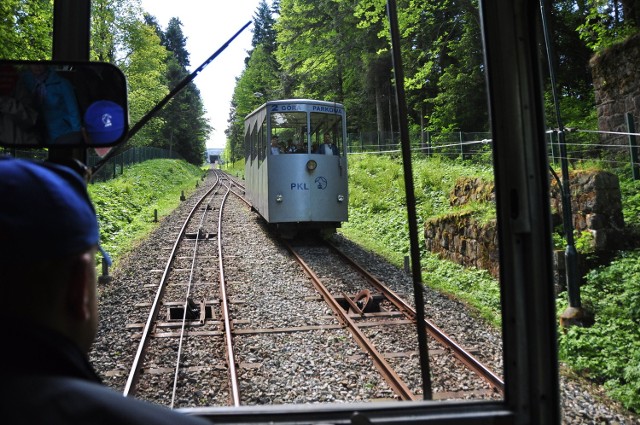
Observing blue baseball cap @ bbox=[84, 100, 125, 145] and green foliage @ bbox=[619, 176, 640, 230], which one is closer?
blue baseball cap @ bbox=[84, 100, 125, 145]

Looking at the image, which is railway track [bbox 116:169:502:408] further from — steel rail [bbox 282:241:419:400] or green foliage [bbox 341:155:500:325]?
green foliage [bbox 341:155:500:325]

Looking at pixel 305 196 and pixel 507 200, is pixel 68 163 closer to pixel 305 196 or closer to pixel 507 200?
pixel 507 200

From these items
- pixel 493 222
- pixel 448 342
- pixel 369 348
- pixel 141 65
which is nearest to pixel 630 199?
pixel 493 222

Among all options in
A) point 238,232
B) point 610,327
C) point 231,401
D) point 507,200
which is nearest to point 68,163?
→ point 507,200

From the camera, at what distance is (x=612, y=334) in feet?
21.7

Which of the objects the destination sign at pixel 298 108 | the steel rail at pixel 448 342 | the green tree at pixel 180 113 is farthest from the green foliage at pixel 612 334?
the green tree at pixel 180 113

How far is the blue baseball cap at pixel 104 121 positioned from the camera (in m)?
2.01

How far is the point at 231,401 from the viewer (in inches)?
204

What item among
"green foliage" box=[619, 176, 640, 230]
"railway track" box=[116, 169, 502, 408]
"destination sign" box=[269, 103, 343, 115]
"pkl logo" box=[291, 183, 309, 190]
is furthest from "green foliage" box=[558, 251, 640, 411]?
"destination sign" box=[269, 103, 343, 115]

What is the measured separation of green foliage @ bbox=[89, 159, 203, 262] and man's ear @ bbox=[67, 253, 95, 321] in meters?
12.5

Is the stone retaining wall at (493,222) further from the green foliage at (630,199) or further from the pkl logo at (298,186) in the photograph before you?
the pkl logo at (298,186)

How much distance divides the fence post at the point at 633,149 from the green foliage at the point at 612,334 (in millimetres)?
3029

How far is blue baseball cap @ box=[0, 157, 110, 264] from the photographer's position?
97cm

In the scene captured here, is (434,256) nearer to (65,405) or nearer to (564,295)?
(564,295)
